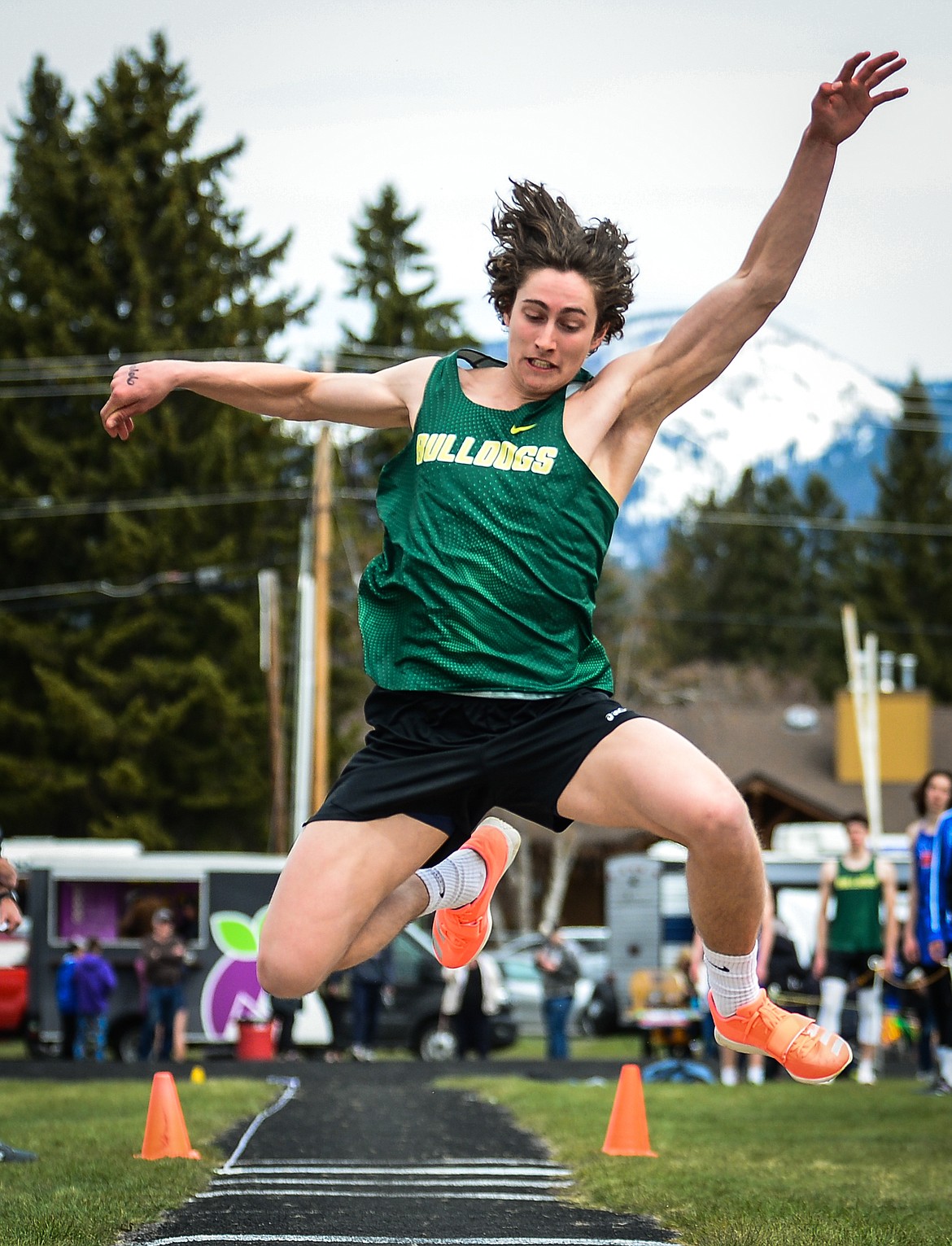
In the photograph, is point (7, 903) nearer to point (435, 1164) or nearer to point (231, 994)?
point (435, 1164)

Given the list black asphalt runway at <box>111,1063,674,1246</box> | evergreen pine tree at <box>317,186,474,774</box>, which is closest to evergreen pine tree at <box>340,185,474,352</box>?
evergreen pine tree at <box>317,186,474,774</box>

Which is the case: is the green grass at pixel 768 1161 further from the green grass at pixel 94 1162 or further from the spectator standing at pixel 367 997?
the spectator standing at pixel 367 997

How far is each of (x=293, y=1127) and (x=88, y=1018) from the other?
11.3 meters

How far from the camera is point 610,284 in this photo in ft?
16.8

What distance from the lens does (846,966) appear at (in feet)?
49.2

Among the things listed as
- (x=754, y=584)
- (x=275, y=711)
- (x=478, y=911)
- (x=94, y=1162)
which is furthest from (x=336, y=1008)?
(x=754, y=584)

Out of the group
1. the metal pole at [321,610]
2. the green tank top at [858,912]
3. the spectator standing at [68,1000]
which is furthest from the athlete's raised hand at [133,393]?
A: the metal pole at [321,610]

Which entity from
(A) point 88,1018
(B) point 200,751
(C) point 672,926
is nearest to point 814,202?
(A) point 88,1018

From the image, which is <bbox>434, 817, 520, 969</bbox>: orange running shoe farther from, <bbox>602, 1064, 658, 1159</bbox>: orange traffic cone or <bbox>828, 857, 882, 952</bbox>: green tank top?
<bbox>828, 857, 882, 952</bbox>: green tank top

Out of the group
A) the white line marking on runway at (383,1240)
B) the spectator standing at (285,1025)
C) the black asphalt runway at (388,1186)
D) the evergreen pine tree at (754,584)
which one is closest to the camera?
the white line marking on runway at (383,1240)

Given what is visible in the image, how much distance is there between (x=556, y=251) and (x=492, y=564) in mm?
961

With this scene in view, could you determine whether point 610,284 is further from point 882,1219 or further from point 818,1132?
point 818,1132

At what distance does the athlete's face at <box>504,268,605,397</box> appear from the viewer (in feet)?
16.5

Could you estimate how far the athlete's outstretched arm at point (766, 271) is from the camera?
4914mm
